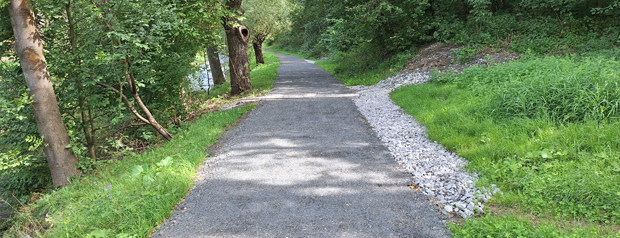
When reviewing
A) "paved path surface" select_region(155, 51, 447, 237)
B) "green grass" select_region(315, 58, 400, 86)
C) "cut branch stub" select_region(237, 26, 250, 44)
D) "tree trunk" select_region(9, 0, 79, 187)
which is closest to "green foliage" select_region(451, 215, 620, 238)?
"paved path surface" select_region(155, 51, 447, 237)

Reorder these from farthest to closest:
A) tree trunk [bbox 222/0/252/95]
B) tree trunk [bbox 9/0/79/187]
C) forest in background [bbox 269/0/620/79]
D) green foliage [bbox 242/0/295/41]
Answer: green foliage [bbox 242/0/295/41]
tree trunk [bbox 222/0/252/95]
forest in background [bbox 269/0/620/79]
tree trunk [bbox 9/0/79/187]

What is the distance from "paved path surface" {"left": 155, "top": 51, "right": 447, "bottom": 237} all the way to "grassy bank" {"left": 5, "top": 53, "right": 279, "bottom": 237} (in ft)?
0.73

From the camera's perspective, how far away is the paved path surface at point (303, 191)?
3.50 metres

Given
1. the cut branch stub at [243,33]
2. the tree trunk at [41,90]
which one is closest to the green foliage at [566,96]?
the tree trunk at [41,90]

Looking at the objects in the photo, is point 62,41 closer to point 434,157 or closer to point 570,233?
point 434,157

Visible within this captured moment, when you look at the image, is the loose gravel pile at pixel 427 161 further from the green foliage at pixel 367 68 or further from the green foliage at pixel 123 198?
the green foliage at pixel 367 68

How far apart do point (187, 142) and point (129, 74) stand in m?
2.11

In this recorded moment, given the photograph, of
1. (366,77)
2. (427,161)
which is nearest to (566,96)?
(427,161)

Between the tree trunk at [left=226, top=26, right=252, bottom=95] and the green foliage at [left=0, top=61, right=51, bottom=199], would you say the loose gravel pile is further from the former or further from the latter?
the green foliage at [left=0, top=61, right=51, bottom=199]

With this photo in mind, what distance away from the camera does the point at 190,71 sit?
9.48 meters

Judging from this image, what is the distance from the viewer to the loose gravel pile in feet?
12.8

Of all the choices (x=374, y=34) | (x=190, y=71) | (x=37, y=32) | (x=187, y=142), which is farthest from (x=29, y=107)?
(x=374, y=34)

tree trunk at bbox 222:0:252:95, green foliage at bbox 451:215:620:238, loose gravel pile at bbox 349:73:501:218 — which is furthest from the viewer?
tree trunk at bbox 222:0:252:95

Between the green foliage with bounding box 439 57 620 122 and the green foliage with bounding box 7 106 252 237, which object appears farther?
the green foliage with bounding box 439 57 620 122
